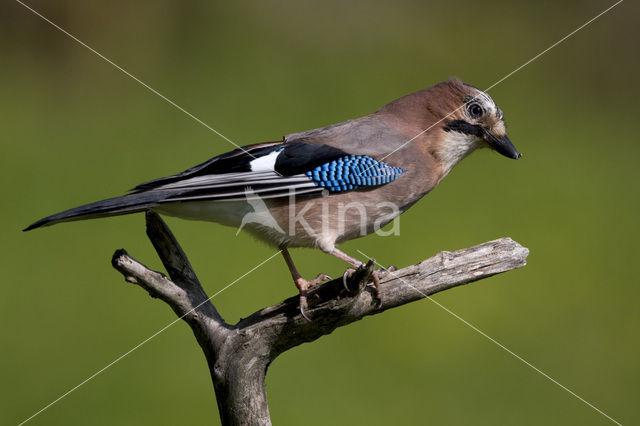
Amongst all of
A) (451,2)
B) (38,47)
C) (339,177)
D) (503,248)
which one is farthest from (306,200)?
(451,2)

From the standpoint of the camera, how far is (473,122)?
545 cm

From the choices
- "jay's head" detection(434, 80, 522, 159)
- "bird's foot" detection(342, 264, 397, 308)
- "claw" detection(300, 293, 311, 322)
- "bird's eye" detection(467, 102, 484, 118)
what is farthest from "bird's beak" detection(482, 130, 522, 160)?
"claw" detection(300, 293, 311, 322)

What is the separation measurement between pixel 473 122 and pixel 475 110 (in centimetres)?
8

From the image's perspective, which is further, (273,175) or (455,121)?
(455,121)

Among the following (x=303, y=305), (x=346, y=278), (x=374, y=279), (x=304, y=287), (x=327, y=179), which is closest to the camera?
(x=346, y=278)

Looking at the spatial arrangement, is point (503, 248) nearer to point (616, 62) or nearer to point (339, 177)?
point (339, 177)

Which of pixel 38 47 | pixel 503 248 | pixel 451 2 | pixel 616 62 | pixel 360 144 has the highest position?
pixel 38 47

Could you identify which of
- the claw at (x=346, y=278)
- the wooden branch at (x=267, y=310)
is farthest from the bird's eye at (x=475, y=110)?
the claw at (x=346, y=278)

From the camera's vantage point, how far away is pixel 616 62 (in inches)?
497

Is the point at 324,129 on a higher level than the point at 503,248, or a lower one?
higher

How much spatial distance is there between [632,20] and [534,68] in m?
1.66

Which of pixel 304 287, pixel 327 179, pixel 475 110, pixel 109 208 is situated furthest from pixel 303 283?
pixel 475 110

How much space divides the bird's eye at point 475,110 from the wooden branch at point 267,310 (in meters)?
1.07

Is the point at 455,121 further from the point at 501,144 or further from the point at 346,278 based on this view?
the point at 346,278
